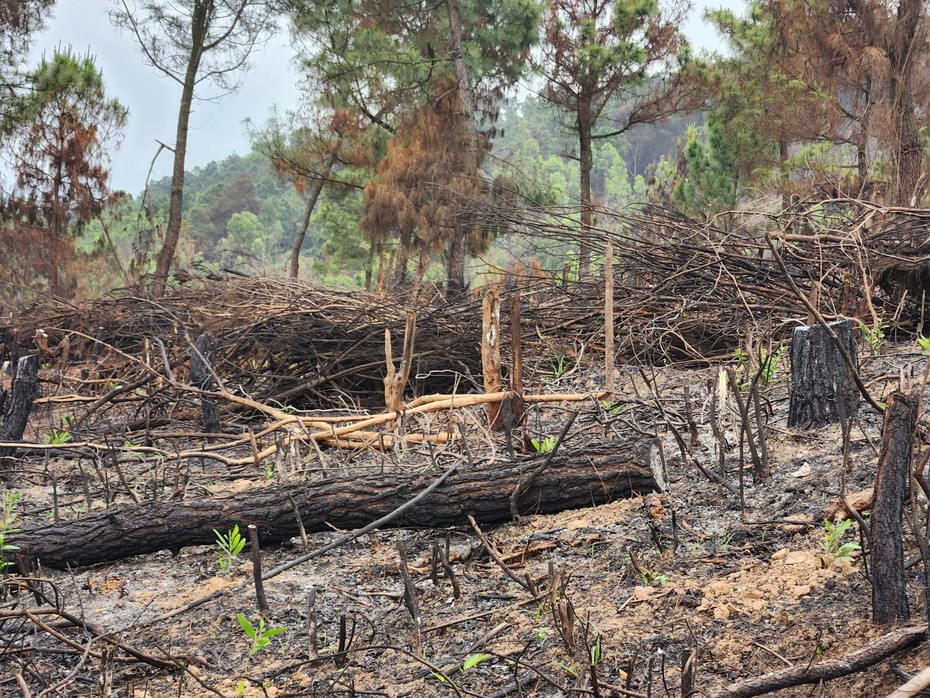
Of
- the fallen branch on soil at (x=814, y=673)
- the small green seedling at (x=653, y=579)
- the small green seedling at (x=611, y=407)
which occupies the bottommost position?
the small green seedling at (x=653, y=579)

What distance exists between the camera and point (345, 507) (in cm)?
345

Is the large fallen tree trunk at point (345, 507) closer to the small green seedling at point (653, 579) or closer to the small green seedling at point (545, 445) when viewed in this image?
the small green seedling at point (545, 445)

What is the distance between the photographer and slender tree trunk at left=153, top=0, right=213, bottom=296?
13117mm

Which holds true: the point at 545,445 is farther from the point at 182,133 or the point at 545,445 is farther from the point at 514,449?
the point at 182,133

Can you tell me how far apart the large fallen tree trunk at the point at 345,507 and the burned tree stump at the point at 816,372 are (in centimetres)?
90

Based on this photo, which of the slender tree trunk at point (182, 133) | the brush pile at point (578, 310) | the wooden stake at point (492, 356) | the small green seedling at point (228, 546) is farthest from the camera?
the slender tree trunk at point (182, 133)

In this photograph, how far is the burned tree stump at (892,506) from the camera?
1.98 meters

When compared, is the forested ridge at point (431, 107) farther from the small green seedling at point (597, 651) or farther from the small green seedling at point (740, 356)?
the small green seedling at point (597, 651)

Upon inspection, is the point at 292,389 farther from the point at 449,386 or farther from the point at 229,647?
the point at 229,647

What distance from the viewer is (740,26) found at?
17.9 metres

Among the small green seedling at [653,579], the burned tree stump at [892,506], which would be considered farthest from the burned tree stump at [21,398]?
the burned tree stump at [892,506]

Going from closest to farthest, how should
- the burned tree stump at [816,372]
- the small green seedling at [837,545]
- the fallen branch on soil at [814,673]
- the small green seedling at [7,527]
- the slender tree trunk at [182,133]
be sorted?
the fallen branch on soil at [814,673]
the small green seedling at [837,545]
the small green seedling at [7,527]
the burned tree stump at [816,372]
the slender tree trunk at [182,133]

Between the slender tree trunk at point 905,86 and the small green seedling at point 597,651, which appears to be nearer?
the small green seedling at point 597,651

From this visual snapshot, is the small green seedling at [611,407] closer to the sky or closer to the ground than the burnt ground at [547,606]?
closer to the sky
